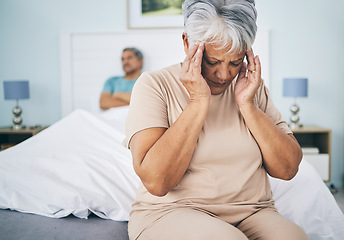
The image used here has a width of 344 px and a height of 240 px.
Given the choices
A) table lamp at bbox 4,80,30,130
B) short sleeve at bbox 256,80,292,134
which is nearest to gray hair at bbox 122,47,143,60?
table lamp at bbox 4,80,30,130

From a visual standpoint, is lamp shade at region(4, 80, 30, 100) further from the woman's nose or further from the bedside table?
the woman's nose

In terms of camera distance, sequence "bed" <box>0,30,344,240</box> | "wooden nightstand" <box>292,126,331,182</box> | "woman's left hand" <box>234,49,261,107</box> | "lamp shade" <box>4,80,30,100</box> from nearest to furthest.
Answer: "woman's left hand" <box>234,49,261,107</box>
"bed" <box>0,30,344,240</box>
"wooden nightstand" <box>292,126,331,182</box>
"lamp shade" <box>4,80,30,100</box>

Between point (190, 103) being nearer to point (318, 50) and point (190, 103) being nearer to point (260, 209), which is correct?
point (260, 209)

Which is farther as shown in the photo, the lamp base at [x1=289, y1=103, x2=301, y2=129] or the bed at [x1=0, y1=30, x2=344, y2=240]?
the lamp base at [x1=289, y1=103, x2=301, y2=129]

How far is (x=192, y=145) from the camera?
0.96 m

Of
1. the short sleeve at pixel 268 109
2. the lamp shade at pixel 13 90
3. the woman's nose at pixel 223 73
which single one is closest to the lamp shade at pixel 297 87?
the short sleeve at pixel 268 109

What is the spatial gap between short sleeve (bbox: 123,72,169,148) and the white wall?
283cm

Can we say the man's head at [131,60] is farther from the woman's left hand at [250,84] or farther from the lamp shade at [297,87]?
the woman's left hand at [250,84]

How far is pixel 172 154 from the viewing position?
938 mm

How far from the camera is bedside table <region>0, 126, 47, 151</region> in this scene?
3357mm

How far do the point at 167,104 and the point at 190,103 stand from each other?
0.10 metres

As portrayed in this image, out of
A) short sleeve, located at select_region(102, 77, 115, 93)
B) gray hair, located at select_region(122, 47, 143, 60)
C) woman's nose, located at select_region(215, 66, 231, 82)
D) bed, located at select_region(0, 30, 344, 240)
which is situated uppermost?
gray hair, located at select_region(122, 47, 143, 60)

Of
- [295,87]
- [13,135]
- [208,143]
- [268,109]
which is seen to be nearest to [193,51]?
[208,143]

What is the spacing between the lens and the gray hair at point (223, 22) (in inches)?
37.9
